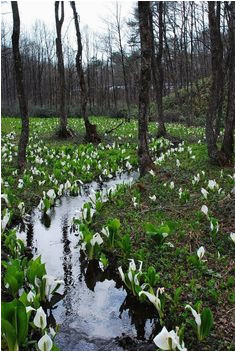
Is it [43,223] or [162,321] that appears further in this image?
[43,223]

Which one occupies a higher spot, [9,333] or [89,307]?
[9,333]

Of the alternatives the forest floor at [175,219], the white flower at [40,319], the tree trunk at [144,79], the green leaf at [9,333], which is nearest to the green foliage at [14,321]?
the green leaf at [9,333]

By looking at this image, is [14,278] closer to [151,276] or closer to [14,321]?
[14,321]

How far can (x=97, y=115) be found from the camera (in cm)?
3123

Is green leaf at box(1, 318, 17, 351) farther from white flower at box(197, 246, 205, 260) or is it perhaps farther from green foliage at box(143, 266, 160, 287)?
white flower at box(197, 246, 205, 260)

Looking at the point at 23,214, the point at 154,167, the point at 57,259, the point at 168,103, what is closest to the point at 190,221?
the point at 57,259

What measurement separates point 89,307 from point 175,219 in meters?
2.16

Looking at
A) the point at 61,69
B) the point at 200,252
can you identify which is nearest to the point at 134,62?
the point at 61,69

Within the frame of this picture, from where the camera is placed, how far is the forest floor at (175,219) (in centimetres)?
355

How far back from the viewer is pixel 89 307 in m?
3.91

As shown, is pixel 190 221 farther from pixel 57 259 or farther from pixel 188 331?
pixel 188 331

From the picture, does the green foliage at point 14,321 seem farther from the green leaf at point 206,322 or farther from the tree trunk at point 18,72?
the tree trunk at point 18,72

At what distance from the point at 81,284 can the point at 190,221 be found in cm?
184

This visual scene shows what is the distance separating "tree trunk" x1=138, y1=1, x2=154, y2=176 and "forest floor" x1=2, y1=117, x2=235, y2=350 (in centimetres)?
36
